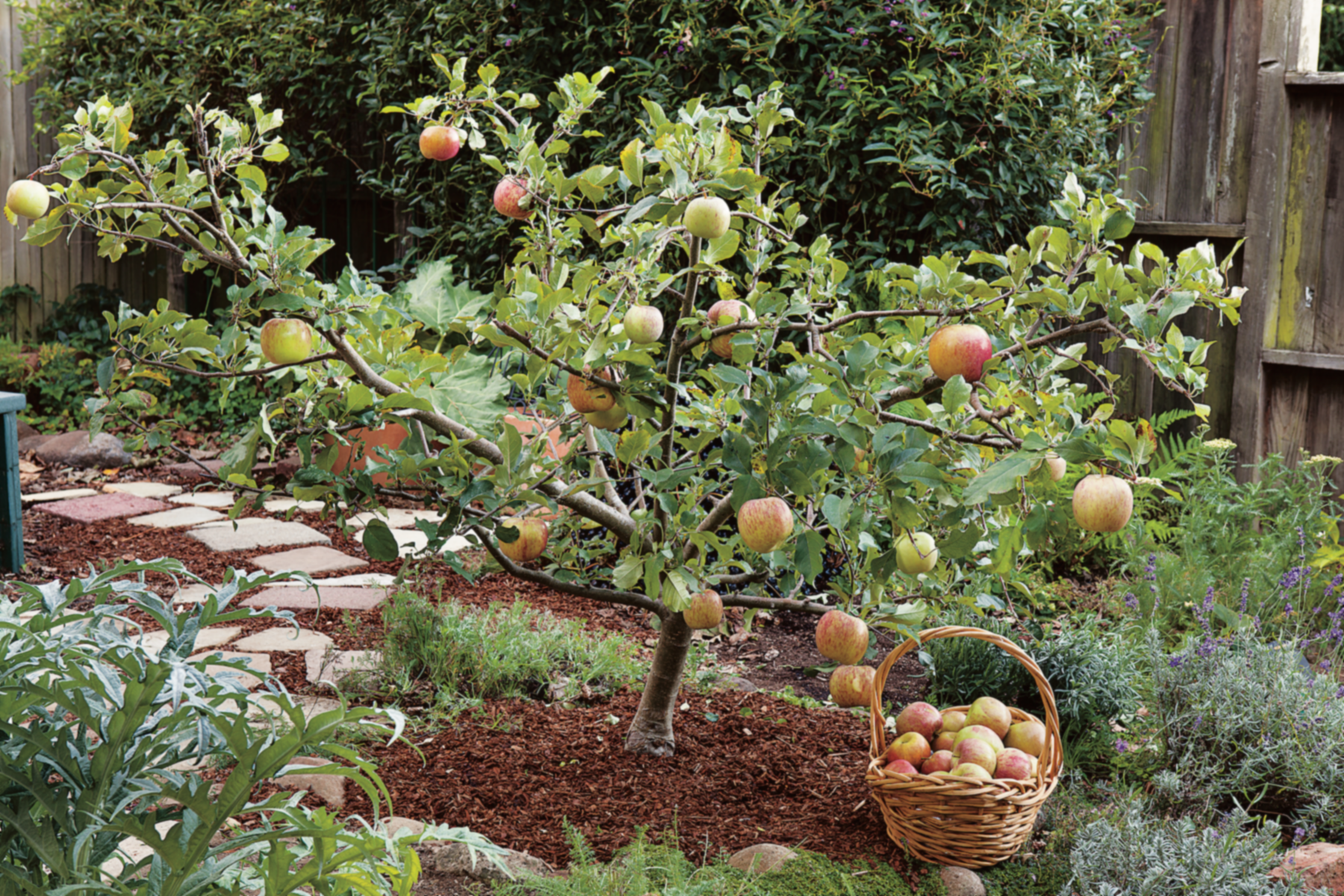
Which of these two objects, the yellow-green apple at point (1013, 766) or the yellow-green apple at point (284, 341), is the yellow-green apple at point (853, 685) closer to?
the yellow-green apple at point (1013, 766)

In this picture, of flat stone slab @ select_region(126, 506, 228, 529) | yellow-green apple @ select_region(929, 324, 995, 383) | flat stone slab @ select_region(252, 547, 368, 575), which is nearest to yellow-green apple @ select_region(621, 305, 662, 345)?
yellow-green apple @ select_region(929, 324, 995, 383)

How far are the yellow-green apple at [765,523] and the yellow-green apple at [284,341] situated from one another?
0.76 meters

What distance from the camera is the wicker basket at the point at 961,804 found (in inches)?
73.0

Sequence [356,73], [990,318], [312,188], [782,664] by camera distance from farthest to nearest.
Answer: [312,188] → [356,73] → [782,664] → [990,318]

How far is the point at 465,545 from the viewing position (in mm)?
4203

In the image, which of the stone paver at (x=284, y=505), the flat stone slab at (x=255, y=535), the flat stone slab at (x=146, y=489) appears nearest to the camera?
the flat stone slab at (x=255, y=535)

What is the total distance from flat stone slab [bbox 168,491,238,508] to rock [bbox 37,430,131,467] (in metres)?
0.89

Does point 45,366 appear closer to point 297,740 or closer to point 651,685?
point 651,685

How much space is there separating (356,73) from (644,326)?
447 centimetres

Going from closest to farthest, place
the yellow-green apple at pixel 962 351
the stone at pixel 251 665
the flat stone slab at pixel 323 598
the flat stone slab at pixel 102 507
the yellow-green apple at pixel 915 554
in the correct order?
the yellow-green apple at pixel 962 351 → the yellow-green apple at pixel 915 554 → the stone at pixel 251 665 → the flat stone slab at pixel 323 598 → the flat stone slab at pixel 102 507

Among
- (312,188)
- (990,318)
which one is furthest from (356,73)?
(990,318)

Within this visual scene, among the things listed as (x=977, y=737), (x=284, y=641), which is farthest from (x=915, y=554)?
(x=284, y=641)

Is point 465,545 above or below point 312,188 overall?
below

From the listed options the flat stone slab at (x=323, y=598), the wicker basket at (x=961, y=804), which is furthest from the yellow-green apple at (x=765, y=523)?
the flat stone slab at (x=323, y=598)
